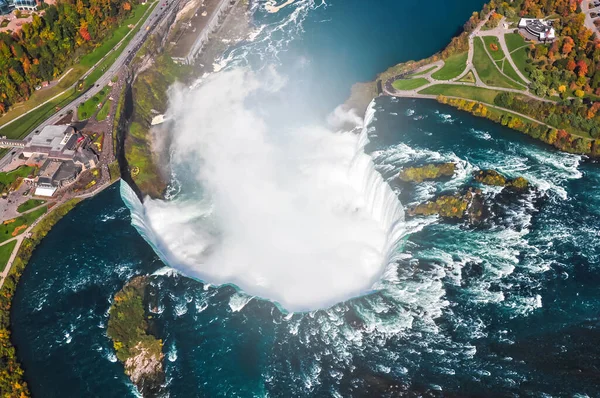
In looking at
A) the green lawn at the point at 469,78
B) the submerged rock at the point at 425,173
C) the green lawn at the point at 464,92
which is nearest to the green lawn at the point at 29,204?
the submerged rock at the point at 425,173

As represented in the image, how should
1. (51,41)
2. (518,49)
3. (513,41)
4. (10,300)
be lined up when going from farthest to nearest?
(51,41) < (513,41) < (518,49) < (10,300)

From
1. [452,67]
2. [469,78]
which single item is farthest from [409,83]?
[469,78]

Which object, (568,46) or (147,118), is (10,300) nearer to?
(147,118)

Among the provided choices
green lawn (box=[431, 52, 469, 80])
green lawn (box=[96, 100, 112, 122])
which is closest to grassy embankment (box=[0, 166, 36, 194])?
green lawn (box=[96, 100, 112, 122])

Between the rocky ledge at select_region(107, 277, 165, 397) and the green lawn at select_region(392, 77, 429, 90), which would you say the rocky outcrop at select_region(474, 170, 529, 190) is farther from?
the rocky ledge at select_region(107, 277, 165, 397)

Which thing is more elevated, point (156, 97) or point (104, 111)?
point (156, 97)

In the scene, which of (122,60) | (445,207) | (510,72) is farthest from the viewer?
(122,60)
